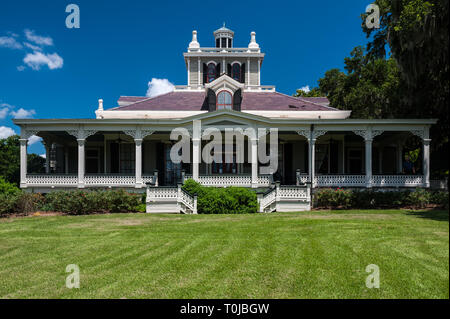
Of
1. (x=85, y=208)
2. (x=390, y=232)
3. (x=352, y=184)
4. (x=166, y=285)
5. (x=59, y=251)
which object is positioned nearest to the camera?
(x=166, y=285)

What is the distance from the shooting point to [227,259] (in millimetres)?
7238

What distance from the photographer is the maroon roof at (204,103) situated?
25197mm

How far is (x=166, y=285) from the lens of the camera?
5.56m

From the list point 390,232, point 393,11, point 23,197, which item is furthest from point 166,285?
point 393,11

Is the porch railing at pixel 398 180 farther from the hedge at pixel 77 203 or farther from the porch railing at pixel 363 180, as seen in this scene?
the hedge at pixel 77 203

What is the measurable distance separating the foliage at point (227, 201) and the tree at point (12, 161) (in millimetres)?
22158

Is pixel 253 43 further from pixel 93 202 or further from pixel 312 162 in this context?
pixel 93 202

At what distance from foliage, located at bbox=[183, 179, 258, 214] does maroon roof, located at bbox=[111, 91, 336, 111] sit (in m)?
9.55

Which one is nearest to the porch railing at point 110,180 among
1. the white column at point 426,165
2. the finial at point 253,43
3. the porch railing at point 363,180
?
the porch railing at point 363,180

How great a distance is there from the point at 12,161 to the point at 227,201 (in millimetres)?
28347

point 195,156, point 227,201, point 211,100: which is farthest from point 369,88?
point 227,201

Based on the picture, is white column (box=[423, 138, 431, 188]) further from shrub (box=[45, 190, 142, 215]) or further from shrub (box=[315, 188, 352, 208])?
shrub (box=[45, 190, 142, 215])
